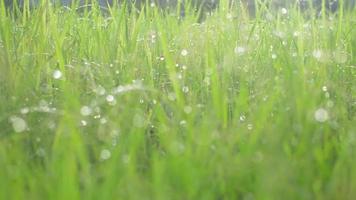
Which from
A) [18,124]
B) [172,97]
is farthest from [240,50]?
[18,124]

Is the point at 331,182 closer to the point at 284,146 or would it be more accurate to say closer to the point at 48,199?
the point at 284,146

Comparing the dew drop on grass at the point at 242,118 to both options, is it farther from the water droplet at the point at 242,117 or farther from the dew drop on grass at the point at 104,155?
the dew drop on grass at the point at 104,155

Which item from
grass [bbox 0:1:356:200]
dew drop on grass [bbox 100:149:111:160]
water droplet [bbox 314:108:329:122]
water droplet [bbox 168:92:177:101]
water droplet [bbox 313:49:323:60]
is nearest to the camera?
grass [bbox 0:1:356:200]

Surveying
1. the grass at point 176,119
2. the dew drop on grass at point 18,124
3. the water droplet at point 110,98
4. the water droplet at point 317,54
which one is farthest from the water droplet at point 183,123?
the water droplet at point 317,54

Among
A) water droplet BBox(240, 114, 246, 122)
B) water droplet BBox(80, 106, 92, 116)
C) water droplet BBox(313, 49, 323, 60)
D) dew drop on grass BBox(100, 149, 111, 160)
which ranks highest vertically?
water droplet BBox(313, 49, 323, 60)

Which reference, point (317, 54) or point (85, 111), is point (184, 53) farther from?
point (85, 111)

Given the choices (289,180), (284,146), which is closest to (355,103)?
(284,146)

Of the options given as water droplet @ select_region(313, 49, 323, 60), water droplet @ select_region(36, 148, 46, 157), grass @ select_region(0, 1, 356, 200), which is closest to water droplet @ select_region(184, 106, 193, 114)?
grass @ select_region(0, 1, 356, 200)

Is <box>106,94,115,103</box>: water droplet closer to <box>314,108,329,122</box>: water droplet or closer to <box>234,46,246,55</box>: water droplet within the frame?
<box>314,108,329,122</box>: water droplet
